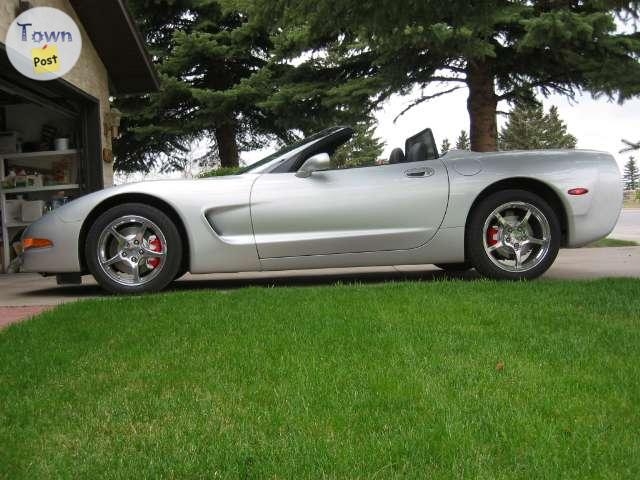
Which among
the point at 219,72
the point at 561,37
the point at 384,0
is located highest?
the point at 219,72

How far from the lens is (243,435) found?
6.23ft

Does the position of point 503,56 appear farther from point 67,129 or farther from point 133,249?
point 133,249

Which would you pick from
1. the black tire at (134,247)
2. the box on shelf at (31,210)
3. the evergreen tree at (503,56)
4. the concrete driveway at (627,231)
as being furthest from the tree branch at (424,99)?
the black tire at (134,247)

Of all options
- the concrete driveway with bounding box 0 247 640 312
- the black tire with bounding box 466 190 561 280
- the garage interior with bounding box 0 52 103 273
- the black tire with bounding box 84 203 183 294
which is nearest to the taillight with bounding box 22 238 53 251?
Result: the black tire with bounding box 84 203 183 294

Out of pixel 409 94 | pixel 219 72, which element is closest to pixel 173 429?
pixel 409 94

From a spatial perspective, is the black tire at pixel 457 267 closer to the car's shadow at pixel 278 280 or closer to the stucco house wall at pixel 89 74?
the car's shadow at pixel 278 280

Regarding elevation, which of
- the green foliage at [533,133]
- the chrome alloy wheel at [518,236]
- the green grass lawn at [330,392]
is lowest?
the green grass lawn at [330,392]

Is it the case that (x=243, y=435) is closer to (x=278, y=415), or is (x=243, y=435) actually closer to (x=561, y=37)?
(x=278, y=415)

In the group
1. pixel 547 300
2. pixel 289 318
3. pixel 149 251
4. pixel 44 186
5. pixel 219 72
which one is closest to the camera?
pixel 289 318

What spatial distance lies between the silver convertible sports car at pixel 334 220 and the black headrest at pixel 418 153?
0.18 metres

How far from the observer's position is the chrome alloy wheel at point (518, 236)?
490cm

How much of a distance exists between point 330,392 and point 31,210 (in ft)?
25.4

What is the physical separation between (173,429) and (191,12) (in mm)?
17011

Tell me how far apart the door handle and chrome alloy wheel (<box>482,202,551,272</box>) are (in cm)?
58
